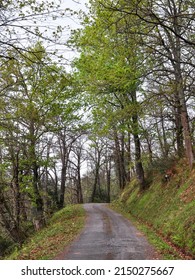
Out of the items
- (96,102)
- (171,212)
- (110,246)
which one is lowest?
(110,246)

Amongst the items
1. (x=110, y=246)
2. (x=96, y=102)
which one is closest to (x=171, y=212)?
(x=110, y=246)

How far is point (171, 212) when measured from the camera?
1424cm

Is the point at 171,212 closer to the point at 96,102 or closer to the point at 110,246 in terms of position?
the point at 110,246

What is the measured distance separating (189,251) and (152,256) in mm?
1392

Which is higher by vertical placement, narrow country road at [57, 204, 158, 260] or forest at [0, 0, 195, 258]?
forest at [0, 0, 195, 258]

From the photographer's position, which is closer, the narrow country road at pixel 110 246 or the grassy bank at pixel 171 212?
the narrow country road at pixel 110 246

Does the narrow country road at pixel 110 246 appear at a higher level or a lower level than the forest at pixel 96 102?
lower

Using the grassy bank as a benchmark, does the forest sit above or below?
above

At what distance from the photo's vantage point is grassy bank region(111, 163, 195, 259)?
10.3 metres

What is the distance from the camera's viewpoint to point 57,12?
6520mm

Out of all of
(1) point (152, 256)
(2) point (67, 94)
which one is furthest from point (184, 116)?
(1) point (152, 256)

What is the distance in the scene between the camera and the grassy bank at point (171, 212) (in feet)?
33.8

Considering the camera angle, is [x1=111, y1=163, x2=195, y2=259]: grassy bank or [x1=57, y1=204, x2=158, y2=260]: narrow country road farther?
[x1=111, y1=163, x2=195, y2=259]: grassy bank
